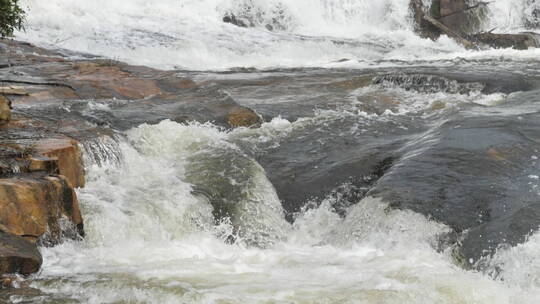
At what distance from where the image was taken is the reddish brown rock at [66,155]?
284 inches

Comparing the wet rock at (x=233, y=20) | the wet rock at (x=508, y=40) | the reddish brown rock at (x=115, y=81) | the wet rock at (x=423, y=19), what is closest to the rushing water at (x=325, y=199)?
the reddish brown rock at (x=115, y=81)

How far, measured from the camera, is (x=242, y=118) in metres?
10.8

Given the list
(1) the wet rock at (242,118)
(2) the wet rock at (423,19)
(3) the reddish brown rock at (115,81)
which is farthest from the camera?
(2) the wet rock at (423,19)

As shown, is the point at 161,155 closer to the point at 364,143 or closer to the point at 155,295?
the point at 364,143

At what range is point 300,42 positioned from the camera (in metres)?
20.7

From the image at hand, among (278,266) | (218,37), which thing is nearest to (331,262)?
(278,266)

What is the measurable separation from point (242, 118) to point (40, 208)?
492 cm

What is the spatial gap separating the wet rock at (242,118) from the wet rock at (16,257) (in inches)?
203

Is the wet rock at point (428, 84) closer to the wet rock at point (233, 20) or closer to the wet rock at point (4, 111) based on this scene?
the wet rock at point (4, 111)

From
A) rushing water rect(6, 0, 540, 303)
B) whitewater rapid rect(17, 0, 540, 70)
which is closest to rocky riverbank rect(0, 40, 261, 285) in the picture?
rushing water rect(6, 0, 540, 303)

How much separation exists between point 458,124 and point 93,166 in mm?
4895

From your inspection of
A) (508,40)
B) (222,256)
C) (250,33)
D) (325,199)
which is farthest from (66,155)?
(508,40)

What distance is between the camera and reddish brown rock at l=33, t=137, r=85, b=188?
722cm

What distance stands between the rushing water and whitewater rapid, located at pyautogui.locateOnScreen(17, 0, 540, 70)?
11.9ft
